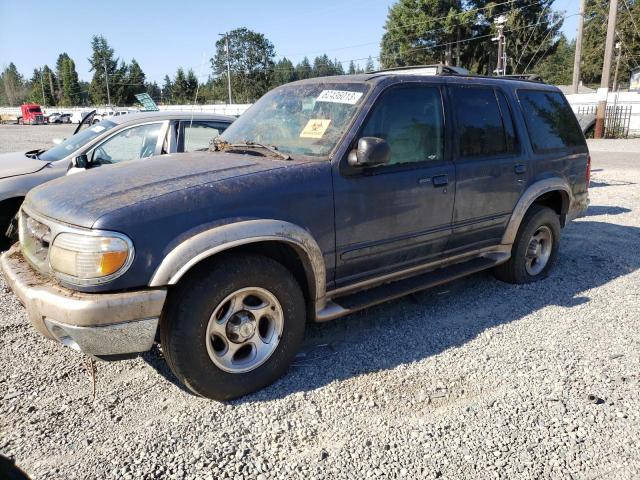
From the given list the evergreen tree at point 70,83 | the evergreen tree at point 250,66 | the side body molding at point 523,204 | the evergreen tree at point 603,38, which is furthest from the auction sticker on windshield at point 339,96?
the evergreen tree at point 70,83

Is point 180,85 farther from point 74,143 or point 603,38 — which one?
point 603,38

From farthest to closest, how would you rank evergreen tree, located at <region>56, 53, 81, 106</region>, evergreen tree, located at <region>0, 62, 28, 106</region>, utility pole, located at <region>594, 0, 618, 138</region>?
evergreen tree, located at <region>0, 62, 28, 106</region> → evergreen tree, located at <region>56, 53, 81, 106</region> → utility pole, located at <region>594, 0, 618, 138</region>

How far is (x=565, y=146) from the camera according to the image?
5078 mm

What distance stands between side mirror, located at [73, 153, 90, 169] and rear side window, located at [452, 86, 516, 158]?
13.7 feet

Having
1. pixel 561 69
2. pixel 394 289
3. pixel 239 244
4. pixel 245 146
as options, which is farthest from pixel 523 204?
pixel 561 69

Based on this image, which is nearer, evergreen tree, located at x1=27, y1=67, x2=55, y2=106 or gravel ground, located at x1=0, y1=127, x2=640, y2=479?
gravel ground, located at x1=0, y1=127, x2=640, y2=479

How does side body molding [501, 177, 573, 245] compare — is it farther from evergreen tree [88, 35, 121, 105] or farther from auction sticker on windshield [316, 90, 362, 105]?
evergreen tree [88, 35, 121, 105]

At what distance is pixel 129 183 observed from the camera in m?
3.01

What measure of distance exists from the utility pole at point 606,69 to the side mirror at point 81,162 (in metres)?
21.6

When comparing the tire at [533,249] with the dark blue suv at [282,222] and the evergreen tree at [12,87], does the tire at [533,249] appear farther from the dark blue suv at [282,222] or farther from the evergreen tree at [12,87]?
the evergreen tree at [12,87]

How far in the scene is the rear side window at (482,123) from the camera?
13.5 ft

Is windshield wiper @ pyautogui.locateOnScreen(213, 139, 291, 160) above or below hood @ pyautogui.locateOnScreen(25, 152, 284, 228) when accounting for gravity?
above

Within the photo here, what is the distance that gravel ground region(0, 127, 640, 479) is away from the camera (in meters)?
2.48

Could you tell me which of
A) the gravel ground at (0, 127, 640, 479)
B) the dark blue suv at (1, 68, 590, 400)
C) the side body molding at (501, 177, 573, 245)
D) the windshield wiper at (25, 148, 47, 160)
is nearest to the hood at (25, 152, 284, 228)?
the dark blue suv at (1, 68, 590, 400)
